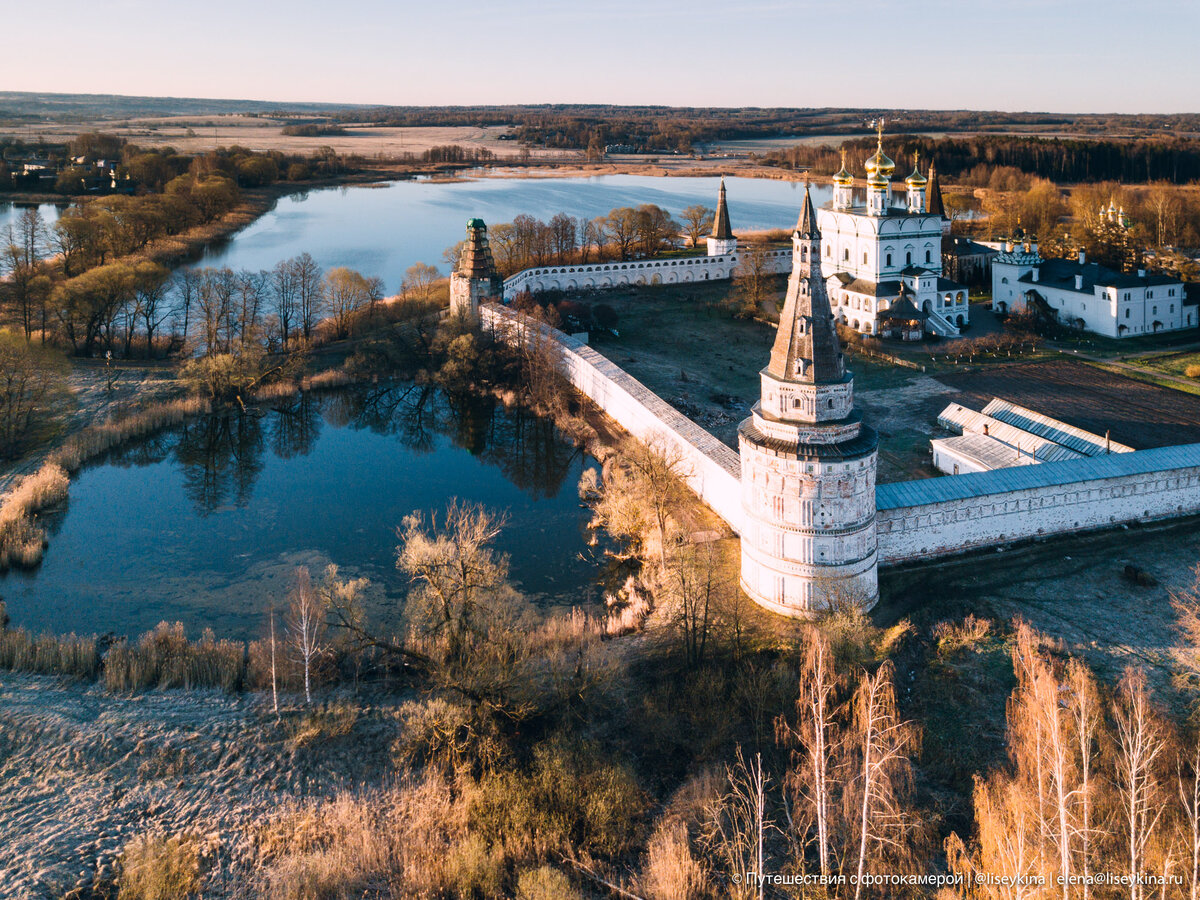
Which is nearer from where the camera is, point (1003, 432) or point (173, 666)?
point (173, 666)

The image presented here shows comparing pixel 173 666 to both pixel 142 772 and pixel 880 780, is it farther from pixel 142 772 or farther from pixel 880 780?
pixel 880 780

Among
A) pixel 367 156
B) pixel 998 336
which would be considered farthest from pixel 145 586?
pixel 367 156

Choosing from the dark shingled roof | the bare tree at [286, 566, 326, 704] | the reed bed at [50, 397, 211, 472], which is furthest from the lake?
the dark shingled roof

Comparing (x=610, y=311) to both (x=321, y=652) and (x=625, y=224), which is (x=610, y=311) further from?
(x=321, y=652)

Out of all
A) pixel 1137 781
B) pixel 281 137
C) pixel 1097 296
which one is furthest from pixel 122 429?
pixel 281 137

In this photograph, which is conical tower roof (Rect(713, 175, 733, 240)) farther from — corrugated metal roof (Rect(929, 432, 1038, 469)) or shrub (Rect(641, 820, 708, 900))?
A: shrub (Rect(641, 820, 708, 900))

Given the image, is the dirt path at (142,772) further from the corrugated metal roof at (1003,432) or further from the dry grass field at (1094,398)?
the dry grass field at (1094,398)
